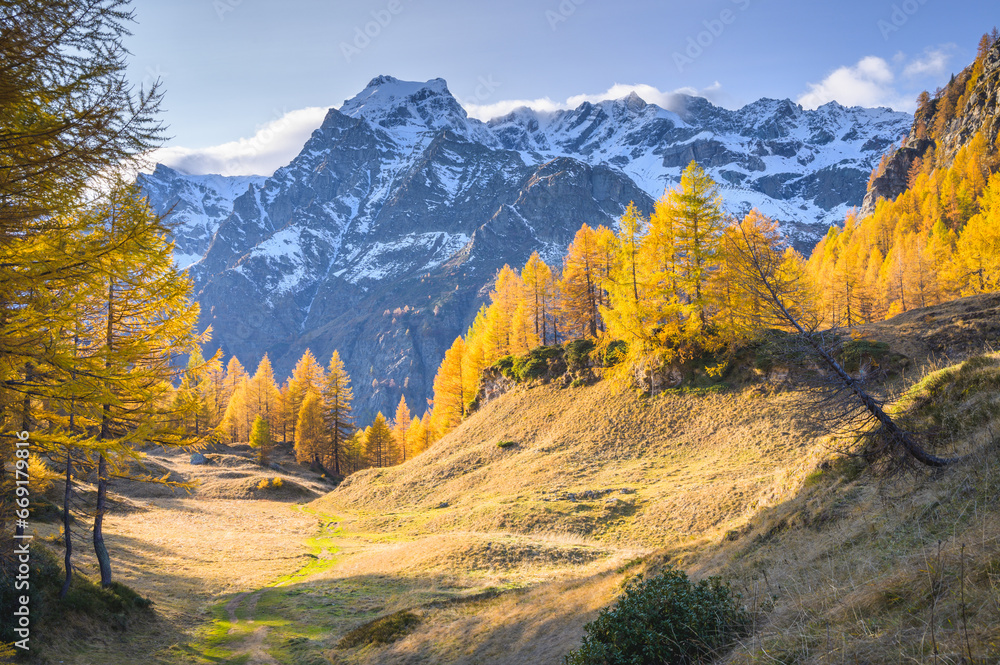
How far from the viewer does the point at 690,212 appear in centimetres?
2684

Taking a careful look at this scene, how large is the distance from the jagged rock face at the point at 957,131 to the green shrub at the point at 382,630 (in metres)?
89.9

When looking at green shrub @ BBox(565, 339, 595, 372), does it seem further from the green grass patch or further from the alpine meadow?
the green grass patch

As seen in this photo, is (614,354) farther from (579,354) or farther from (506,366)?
(506,366)

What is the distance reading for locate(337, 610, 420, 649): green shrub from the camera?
11555 mm

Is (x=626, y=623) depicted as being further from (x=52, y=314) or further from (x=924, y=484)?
(x=52, y=314)

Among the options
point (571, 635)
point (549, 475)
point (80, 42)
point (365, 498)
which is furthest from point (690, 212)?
point (365, 498)

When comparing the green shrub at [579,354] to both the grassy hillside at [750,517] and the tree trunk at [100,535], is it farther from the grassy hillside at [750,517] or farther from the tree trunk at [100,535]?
the tree trunk at [100,535]

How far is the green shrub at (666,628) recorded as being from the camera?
5488 millimetres

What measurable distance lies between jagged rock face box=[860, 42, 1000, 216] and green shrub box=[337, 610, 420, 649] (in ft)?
295

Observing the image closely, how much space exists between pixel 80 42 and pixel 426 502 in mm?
29580

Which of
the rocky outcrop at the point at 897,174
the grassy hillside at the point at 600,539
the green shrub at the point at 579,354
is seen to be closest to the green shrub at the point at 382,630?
the grassy hillside at the point at 600,539

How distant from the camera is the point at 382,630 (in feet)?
39.1

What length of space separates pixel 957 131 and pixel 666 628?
354 feet

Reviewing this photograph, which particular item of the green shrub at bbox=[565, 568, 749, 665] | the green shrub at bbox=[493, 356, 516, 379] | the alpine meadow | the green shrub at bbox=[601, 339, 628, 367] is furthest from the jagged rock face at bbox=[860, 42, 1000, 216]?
the green shrub at bbox=[565, 568, 749, 665]
